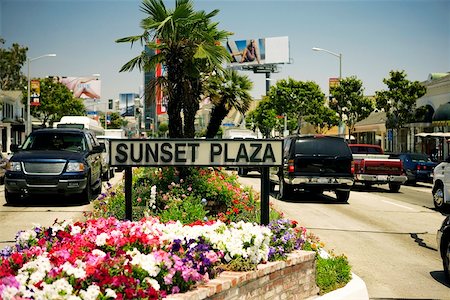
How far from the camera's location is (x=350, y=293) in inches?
258

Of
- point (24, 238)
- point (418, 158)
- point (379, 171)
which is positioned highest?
point (418, 158)

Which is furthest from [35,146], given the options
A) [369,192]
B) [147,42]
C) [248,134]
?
[248,134]

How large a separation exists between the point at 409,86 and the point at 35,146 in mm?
31268

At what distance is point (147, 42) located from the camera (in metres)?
15.5

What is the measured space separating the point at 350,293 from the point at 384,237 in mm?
5927

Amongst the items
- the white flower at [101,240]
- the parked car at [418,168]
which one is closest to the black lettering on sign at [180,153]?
the white flower at [101,240]

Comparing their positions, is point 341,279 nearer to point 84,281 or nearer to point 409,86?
point 84,281

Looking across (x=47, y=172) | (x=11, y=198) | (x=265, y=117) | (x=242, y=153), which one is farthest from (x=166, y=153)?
(x=265, y=117)

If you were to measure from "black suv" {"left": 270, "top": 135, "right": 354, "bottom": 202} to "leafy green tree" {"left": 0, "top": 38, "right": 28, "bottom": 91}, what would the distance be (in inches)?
2744

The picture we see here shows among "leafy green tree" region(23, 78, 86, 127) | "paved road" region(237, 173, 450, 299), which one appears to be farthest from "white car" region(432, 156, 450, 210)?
"leafy green tree" region(23, 78, 86, 127)

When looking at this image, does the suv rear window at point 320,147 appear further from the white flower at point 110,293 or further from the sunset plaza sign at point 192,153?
the white flower at point 110,293

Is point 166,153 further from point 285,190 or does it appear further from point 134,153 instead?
point 285,190

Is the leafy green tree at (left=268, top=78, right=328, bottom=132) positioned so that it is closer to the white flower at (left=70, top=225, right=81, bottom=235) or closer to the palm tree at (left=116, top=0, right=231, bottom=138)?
the palm tree at (left=116, top=0, right=231, bottom=138)

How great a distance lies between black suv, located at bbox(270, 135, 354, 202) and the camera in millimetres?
18391
